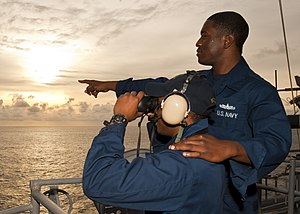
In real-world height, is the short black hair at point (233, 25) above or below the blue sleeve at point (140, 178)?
above

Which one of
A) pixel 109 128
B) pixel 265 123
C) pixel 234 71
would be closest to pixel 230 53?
pixel 234 71

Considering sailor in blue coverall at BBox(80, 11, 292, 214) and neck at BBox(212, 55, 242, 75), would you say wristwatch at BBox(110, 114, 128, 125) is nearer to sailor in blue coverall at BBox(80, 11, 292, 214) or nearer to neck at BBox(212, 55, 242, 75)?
sailor in blue coverall at BBox(80, 11, 292, 214)

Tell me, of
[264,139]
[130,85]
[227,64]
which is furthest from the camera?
[130,85]

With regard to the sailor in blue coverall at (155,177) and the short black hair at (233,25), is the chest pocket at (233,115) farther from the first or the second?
the sailor in blue coverall at (155,177)

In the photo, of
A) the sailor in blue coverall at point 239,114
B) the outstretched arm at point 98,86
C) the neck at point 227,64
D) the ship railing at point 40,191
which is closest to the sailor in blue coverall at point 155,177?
the sailor in blue coverall at point 239,114

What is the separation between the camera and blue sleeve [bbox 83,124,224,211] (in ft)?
5.51

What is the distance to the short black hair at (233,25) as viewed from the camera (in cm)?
290

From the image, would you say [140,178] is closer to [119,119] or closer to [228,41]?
[119,119]

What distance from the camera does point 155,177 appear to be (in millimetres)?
1684

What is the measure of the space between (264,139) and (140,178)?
0.85 metres

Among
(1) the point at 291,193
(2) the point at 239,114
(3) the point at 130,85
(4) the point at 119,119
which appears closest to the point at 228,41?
(2) the point at 239,114

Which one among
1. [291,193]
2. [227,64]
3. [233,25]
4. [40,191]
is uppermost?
[233,25]

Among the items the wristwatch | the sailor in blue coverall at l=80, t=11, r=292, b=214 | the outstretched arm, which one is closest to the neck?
the sailor in blue coverall at l=80, t=11, r=292, b=214

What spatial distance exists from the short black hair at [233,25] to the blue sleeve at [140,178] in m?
1.40
